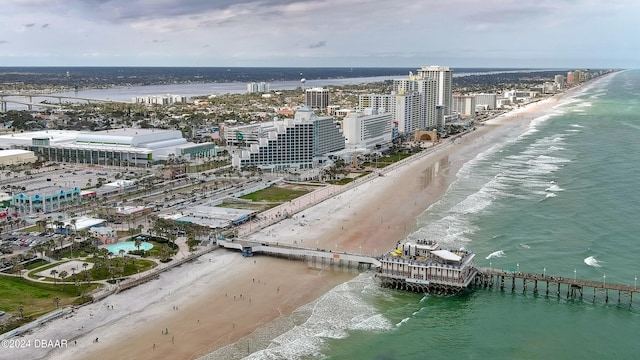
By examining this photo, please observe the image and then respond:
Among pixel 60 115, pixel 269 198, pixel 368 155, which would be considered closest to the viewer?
pixel 269 198

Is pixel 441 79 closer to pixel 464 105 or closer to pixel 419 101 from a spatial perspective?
pixel 419 101

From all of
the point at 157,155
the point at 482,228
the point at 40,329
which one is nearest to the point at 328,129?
the point at 157,155

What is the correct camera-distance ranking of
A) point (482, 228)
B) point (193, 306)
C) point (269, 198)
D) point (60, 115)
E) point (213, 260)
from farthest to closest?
point (60, 115), point (269, 198), point (482, 228), point (213, 260), point (193, 306)

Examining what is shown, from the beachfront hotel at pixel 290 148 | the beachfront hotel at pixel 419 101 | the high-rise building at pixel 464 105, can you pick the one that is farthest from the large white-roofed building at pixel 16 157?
the high-rise building at pixel 464 105

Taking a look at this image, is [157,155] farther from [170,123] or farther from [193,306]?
[193,306]

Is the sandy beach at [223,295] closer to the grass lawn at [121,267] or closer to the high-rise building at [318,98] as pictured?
the grass lawn at [121,267]
